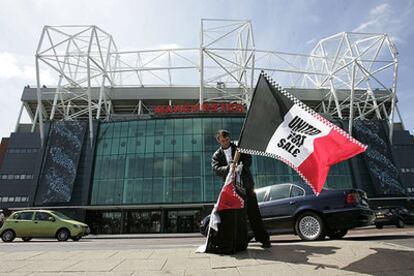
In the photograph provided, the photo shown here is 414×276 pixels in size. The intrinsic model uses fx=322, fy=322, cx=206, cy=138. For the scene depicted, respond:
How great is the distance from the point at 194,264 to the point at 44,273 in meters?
1.82

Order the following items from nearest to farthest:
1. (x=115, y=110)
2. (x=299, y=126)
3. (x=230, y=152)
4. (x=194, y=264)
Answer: (x=194, y=264) < (x=299, y=126) < (x=230, y=152) < (x=115, y=110)

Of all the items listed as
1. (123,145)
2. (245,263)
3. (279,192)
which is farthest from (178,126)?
(245,263)

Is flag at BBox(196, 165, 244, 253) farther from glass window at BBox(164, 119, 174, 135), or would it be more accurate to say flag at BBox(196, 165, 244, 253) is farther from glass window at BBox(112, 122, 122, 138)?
glass window at BBox(112, 122, 122, 138)

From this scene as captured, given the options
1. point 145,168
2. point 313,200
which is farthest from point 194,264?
point 145,168

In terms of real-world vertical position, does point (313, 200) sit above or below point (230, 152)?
below

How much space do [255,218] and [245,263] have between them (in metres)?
1.27

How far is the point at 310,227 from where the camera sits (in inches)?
318

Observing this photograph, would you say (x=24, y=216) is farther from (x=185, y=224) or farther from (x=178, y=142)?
(x=178, y=142)

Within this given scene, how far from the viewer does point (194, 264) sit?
162 inches

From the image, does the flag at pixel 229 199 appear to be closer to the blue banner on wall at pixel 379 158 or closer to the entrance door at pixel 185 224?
the entrance door at pixel 185 224

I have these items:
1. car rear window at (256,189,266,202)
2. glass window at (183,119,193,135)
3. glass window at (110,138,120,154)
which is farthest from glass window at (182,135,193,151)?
car rear window at (256,189,266,202)

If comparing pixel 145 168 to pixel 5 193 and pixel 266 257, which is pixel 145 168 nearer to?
pixel 5 193

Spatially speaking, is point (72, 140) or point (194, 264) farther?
point (72, 140)

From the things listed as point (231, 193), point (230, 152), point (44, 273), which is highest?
point (230, 152)
